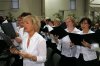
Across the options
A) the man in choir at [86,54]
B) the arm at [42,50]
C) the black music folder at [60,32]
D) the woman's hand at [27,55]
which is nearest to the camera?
the woman's hand at [27,55]

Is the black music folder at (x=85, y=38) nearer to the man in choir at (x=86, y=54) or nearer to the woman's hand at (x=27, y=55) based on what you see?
the man in choir at (x=86, y=54)

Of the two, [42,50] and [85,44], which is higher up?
[42,50]

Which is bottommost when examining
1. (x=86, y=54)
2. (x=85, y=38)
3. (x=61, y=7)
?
(x=86, y=54)

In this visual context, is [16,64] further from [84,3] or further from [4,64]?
[84,3]

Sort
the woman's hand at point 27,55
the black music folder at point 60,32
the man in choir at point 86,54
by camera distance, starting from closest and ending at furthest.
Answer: the woman's hand at point 27,55 → the man in choir at point 86,54 → the black music folder at point 60,32

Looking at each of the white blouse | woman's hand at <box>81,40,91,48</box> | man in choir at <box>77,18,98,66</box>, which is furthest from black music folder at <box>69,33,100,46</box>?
the white blouse

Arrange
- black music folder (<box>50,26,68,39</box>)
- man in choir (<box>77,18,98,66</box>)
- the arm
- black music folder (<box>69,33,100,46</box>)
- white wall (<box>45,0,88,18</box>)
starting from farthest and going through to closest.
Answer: white wall (<box>45,0,88,18</box>)
black music folder (<box>50,26,68,39</box>)
man in choir (<box>77,18,98,66</box>)
black music folder (<box>69,33,100,46</box>)
the arm

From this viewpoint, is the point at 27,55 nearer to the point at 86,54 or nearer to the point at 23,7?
the point at 86,54

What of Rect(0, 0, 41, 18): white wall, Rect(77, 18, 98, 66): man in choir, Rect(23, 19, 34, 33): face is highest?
Rect(0, 0, 41, 18): white wall

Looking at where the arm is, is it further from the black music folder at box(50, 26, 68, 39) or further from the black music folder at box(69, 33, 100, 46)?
the black music folder at box(50, 26, 68, 39)

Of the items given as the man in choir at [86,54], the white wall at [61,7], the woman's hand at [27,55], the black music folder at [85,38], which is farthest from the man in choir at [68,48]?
the white wall at [61,7]

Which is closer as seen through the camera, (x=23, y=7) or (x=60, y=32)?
(x=60, y=32)

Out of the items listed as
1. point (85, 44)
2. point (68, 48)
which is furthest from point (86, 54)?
point (68, 48)

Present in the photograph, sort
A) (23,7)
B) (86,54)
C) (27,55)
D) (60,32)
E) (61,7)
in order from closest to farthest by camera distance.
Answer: (27,55) < (86,54) < (60,32) < (23,7) < (61,7)
